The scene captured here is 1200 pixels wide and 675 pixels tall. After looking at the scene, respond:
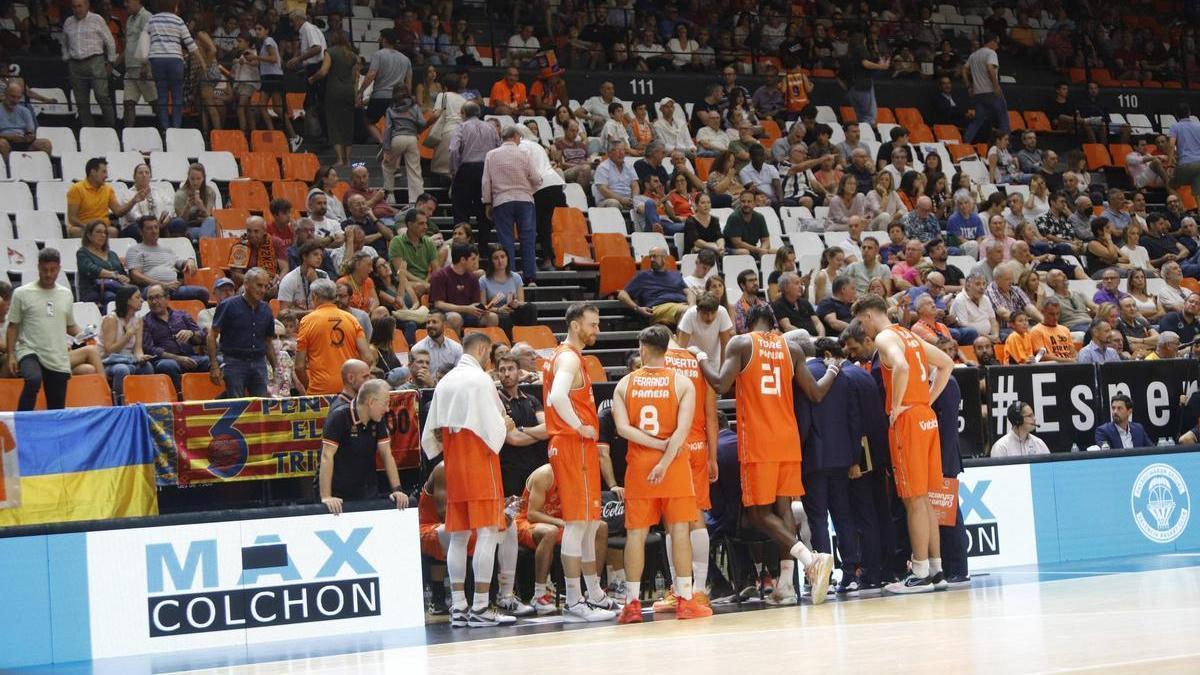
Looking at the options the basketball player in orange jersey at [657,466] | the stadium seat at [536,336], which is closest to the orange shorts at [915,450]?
the basketball player in orange jersey at [657,466]

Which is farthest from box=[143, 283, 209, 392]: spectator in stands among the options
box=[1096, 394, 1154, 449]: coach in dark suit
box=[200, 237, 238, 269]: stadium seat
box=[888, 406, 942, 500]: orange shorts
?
box=[1096, 394, 1154, 449]: coach in dark suit

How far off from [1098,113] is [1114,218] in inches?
189

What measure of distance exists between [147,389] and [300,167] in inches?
249

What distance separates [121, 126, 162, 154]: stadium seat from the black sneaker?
10757 millimetres

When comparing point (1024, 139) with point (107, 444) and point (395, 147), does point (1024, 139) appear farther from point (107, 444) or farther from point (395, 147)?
point (107, 444)

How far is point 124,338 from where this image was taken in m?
13.1

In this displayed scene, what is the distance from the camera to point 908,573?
11750 millimetres

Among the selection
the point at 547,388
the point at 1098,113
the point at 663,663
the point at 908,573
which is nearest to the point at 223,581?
the point at 547,388

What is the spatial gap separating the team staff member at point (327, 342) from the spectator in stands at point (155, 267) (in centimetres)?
251

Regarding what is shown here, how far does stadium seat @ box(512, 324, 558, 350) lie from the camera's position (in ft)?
50.1

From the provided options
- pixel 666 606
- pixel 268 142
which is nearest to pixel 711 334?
pixel 666 606

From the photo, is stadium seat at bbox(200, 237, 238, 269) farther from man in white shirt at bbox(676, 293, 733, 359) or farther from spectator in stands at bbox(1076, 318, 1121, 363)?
spectator in stands at bbox(1076, 318, 1121, 363)

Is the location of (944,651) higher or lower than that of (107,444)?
lower

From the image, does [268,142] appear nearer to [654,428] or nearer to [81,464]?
[81,464]
